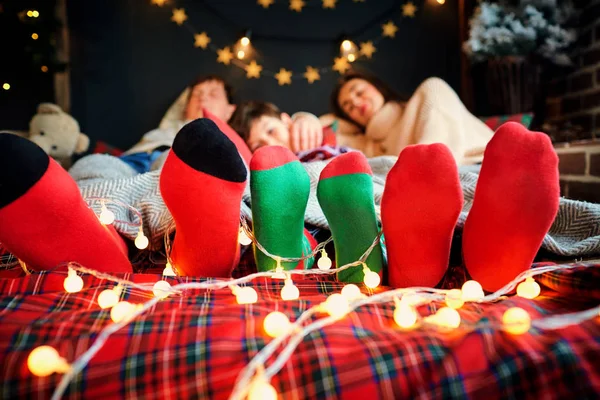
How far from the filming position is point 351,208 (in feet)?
2.11

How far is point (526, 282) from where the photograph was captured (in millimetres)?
547

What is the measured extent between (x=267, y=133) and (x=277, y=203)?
0.94 metres

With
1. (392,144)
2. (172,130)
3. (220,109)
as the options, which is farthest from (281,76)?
(392,144)

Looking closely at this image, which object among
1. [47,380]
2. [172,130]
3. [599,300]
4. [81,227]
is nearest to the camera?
[47,380]

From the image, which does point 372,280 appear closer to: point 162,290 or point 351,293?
point 351,293

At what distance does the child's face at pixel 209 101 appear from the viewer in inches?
82.4

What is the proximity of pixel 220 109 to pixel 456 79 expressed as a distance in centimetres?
139

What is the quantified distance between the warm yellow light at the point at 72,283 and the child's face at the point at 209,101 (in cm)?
161

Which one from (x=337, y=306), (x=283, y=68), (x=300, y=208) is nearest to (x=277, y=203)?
(x=300, y=208)

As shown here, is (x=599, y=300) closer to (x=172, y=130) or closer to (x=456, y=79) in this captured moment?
(x=172, y=130)

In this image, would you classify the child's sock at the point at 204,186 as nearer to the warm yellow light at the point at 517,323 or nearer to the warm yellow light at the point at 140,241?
the warm yellow light at the point at 140,241

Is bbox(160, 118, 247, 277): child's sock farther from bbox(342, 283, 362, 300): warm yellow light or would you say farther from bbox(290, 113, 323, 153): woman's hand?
bbox(290, 113, 323, 153): woman's hand

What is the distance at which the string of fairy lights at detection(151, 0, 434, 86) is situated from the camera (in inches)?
95.0

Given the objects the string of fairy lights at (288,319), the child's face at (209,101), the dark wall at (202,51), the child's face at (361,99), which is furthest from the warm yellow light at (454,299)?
the dark wall at (202,51)
